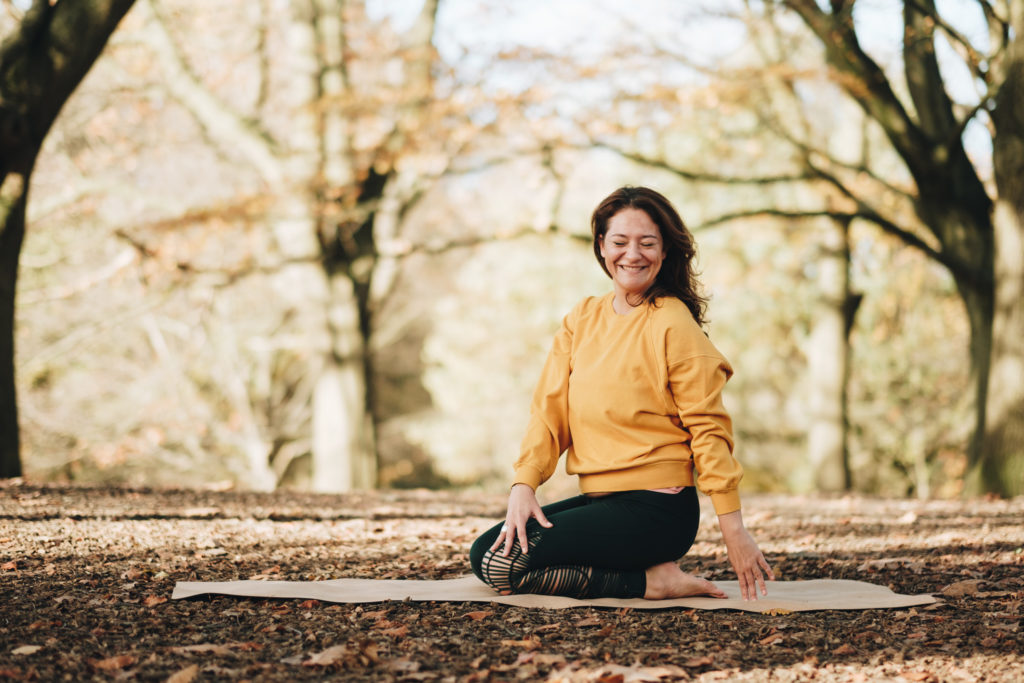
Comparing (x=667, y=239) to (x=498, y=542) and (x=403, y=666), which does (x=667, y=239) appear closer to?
(x=498, y=542)

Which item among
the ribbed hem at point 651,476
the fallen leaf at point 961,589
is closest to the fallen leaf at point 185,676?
the ribbed hem at point 651,476

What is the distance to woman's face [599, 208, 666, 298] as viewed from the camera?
333 cm

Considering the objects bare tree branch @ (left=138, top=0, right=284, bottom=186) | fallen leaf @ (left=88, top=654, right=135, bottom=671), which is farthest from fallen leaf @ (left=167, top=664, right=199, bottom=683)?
bare tree branch @ (left=138, top=0, right=284, bottom=186)

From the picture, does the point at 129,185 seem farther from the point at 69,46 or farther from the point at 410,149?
the point at 69,46

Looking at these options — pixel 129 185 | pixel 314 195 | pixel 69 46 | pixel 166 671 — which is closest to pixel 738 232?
pixel 314 195

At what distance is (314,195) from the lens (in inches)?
399

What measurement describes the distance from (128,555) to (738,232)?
467 inches

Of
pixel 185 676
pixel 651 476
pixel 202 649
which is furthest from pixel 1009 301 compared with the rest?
pixel 185 676

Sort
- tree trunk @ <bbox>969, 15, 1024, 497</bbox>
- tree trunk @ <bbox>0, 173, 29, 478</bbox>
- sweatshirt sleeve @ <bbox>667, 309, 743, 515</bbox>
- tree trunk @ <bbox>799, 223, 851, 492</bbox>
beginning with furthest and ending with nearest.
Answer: tree trunk @ <bbox>799, 223, 851, 492</bbox>
tree trunk @ <bbox>969, 15, 1024, 497</bbox>
tree trunk @ <bbox>0, 173, 29, 478</bbox>
sweatshirt sleeve @ <bbox>667, 309, 743, 515</bbox>

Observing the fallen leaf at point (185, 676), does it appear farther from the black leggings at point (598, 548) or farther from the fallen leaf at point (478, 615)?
the black leggings at point (598, 548)

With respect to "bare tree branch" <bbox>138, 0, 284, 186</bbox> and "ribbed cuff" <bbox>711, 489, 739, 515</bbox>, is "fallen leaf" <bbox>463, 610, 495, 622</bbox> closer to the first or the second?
"ribbed cuff" <bbox>711, 489, 739, 515</bbox>

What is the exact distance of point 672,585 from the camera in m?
3.30

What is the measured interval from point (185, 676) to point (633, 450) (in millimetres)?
1618

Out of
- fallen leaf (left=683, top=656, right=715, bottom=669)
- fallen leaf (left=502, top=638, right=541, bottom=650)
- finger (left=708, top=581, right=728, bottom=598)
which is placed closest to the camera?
fallen leaf (left=683, top=656, right=715, bottom=669)
